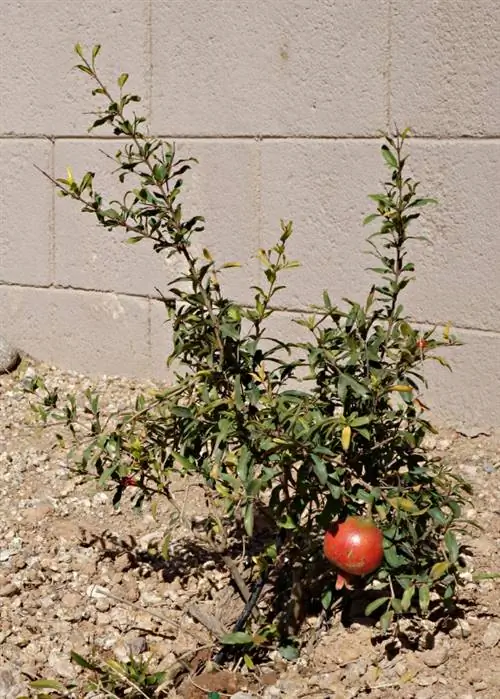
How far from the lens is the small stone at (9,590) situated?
10.0 feet

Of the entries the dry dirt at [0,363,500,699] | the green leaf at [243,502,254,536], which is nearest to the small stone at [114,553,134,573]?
the dry dirt at [0,363,500,699]

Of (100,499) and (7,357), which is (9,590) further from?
(7,357)

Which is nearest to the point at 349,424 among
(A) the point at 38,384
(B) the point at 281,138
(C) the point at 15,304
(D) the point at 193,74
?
(A) the point at 38,384

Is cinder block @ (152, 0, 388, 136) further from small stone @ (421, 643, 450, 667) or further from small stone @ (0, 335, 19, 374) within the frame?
small stone @ (421, 643, 450, 667)

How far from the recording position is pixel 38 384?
9.21ft

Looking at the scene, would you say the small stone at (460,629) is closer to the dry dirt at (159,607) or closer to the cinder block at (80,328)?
the dry dirt at (159,607)

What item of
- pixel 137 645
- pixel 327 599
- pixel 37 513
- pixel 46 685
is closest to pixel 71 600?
pixel 137 645

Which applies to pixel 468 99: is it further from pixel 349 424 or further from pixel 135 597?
pixel 135 597

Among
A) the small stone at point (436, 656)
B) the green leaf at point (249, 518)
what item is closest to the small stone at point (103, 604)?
the green leaf at point (249, 518)

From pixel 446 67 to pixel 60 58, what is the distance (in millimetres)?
1671

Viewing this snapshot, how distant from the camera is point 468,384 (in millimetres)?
3781

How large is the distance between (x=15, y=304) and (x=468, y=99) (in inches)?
85.9

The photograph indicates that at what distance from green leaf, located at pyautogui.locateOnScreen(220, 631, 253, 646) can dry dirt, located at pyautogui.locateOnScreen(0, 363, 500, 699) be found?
0.39ft

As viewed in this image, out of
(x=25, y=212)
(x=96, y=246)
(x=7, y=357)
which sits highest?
(x=25, y=212)
